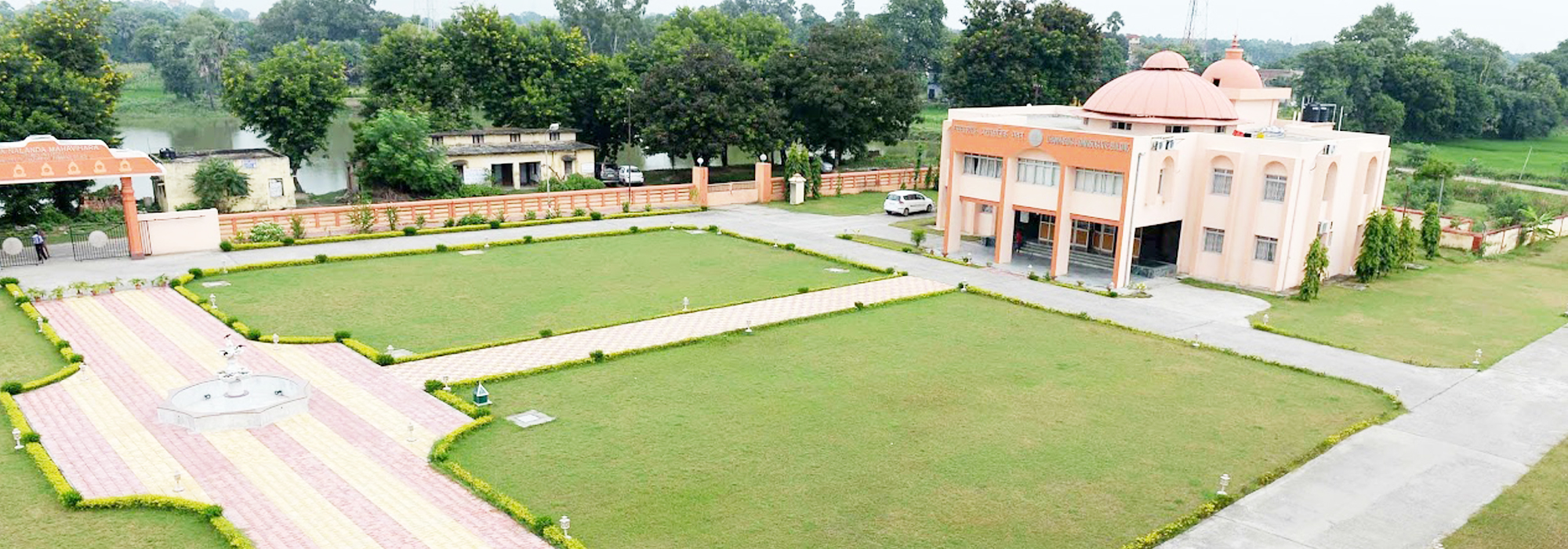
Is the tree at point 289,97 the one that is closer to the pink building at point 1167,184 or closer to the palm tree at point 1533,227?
the pink building at point 1167,184

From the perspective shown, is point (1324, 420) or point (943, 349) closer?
point (1324, 420)

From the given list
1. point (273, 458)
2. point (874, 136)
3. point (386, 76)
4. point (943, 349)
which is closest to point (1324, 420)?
point (943, 349)

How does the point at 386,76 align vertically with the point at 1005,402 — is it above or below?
above

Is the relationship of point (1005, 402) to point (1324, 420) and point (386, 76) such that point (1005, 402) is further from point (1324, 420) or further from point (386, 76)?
point (386, 76)

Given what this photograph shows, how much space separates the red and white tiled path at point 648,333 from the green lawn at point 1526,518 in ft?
43.6

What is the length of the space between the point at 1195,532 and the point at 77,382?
18.3m

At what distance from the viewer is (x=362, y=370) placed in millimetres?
18859

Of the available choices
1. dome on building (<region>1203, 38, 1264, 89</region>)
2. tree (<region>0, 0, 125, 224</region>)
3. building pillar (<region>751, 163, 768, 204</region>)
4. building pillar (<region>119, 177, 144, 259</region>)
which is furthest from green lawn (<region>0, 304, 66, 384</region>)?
dome on building (<region>1203, 38, 1264, 89</region>)

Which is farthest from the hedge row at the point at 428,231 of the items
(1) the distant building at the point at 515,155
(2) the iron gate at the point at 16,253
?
(1) the distant building at the point at 515,155

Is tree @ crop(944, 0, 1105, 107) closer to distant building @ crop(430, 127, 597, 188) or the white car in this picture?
the white car

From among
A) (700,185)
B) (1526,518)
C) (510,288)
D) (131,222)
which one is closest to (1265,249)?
(1526,518)

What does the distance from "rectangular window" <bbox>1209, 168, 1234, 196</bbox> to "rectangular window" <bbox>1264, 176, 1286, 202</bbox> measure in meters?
0.96

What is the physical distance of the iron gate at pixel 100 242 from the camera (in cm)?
2786

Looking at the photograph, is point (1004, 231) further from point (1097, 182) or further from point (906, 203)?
point (906, 203)
